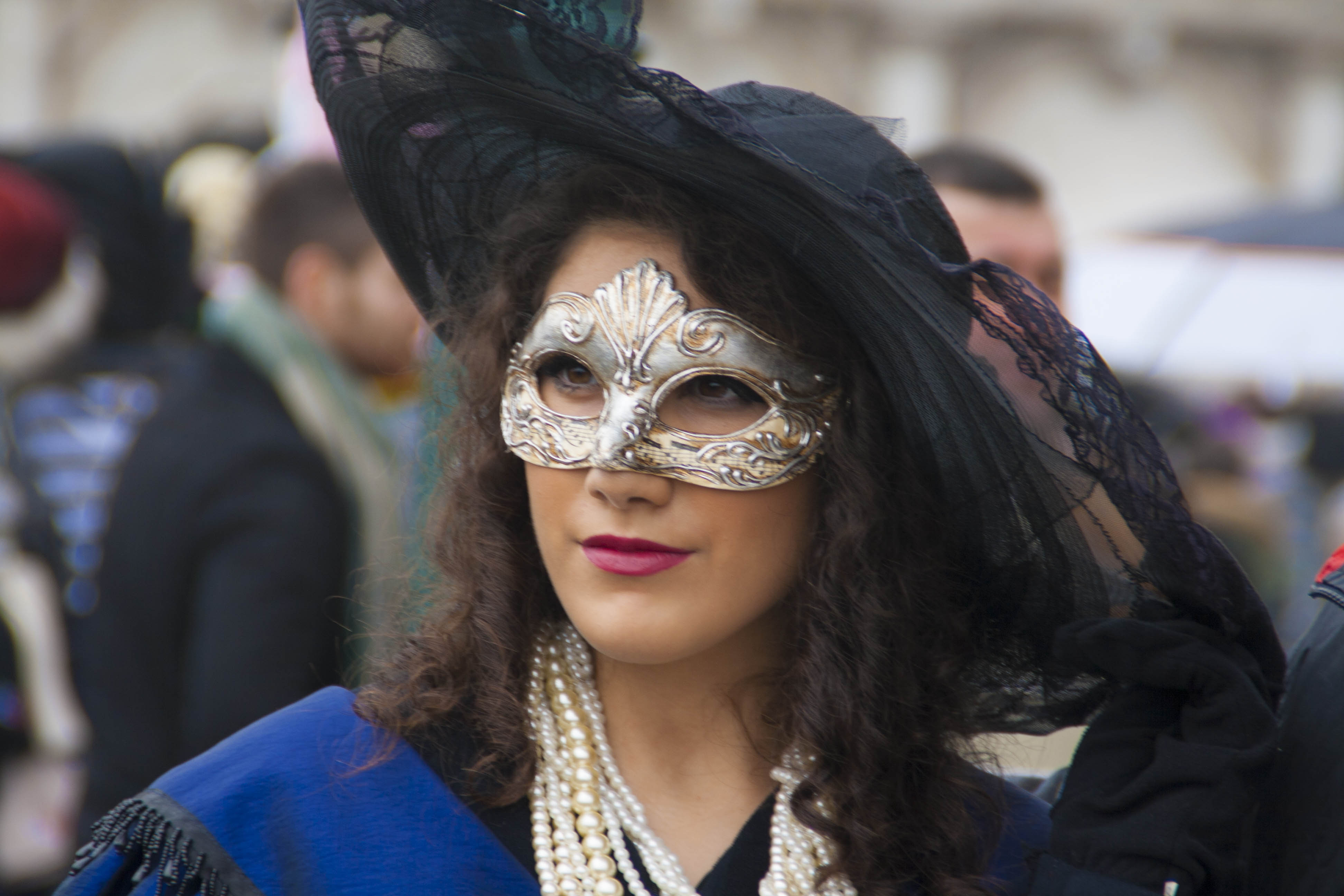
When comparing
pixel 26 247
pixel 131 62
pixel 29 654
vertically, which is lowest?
pixel 29 654

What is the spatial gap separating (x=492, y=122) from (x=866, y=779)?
95 centimetres

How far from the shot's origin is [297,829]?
5.32 ft

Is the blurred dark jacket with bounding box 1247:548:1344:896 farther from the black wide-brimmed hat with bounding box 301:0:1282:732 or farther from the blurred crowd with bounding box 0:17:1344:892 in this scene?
the blurred crowd with bounding box 0:17:1344:892

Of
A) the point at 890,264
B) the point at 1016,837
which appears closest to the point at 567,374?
the point at 890,264

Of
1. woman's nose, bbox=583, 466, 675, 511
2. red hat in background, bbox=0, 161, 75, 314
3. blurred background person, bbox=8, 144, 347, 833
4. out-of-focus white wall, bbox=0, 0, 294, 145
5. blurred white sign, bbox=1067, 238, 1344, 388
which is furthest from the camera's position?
out-of-focus white wall, bbox=0, 0, 294, 145

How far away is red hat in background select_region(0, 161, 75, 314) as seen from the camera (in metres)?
3.73

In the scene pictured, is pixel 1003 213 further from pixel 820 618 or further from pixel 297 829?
pixel 297 829

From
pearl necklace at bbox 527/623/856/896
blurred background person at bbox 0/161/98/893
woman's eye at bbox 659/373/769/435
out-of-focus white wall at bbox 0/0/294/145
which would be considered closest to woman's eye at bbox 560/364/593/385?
woman's eye at bbox 659/373/769/435

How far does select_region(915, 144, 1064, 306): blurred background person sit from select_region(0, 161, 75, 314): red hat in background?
92.2 inches

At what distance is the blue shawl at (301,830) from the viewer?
1576 mm

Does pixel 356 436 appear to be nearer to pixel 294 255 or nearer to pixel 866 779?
pixel 294 255

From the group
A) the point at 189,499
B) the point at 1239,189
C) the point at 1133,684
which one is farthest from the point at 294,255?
the point at 1239,189

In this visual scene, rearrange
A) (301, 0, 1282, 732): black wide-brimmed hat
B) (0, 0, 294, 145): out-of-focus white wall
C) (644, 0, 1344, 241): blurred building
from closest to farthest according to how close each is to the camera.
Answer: (301, 0, 1282, 732): black wide-brimmed hat < (0, 0, 294, 145): out-of-focus white wall < (644, 0, 1344, 241): blurred building

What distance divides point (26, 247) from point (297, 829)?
2709 mm
